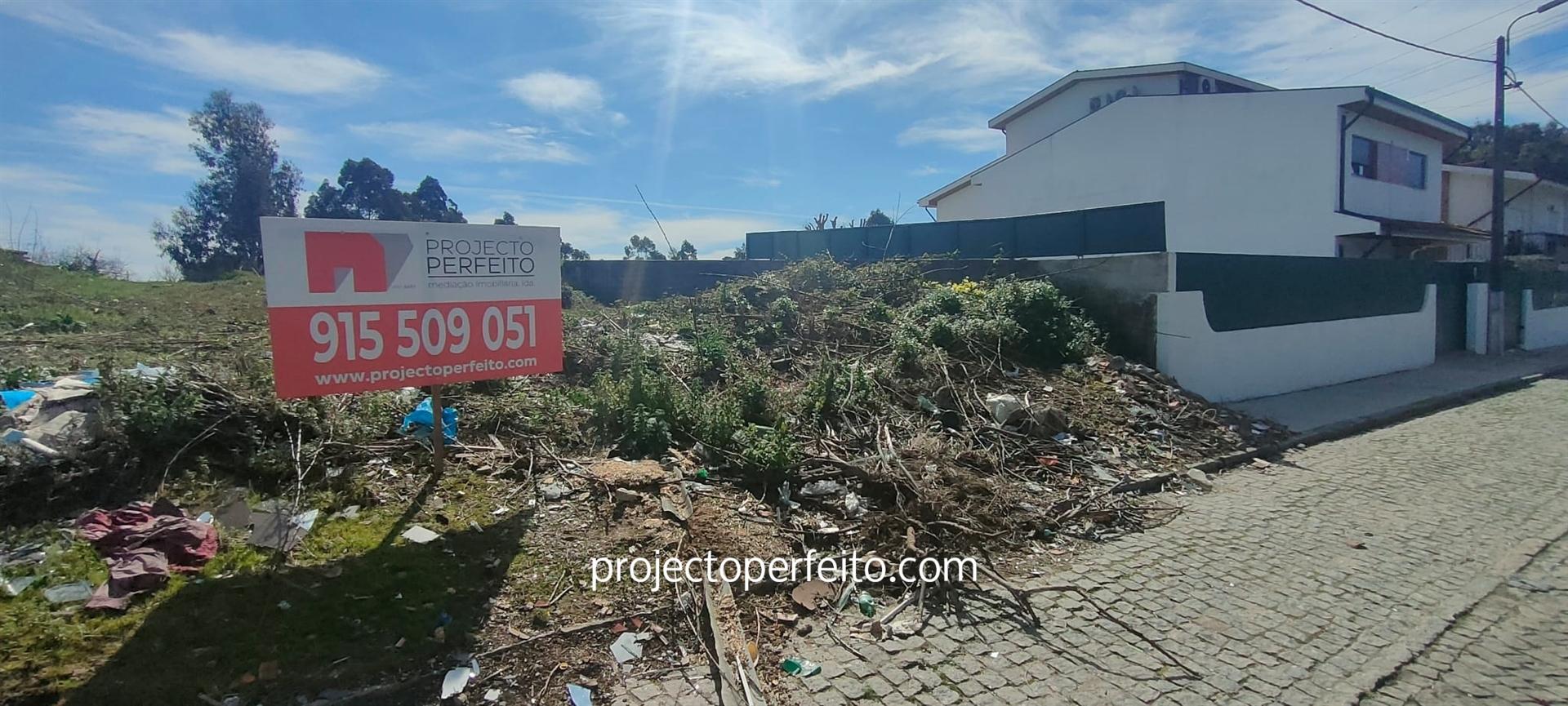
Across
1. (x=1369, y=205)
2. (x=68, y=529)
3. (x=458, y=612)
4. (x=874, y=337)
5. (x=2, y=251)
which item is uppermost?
(x=1369, y=205)

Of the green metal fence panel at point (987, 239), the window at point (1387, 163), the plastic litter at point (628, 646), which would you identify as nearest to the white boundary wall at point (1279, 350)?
the green metal fence panel at point (987, 239)

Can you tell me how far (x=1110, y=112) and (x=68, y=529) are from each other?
76.4 ft

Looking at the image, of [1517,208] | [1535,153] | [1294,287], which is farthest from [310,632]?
[1535,153]

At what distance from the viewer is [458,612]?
359cm

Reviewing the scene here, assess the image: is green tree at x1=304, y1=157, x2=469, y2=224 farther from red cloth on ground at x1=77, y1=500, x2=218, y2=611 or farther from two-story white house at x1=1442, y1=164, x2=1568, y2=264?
two-story white house at x1=1442, y1=164, x2=1568, y2=264

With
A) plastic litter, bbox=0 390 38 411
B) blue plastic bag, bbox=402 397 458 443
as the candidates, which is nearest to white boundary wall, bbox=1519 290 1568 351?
blue plastic bag, bbox=402 397 458 443

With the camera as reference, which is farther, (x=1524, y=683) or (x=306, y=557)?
(x=306, y=557)

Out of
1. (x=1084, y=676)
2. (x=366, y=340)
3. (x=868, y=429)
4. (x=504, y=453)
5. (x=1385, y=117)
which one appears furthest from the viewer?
(x=1385, y=117)

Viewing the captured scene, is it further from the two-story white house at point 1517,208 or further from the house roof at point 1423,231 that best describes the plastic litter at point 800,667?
the two-story white house at point 1517,208

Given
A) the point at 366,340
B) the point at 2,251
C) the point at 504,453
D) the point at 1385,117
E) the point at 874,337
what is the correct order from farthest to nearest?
the point at 1385,117 < the point at 2,251 < the point at 874,337 < the point at 504,453 < the point at 366,340

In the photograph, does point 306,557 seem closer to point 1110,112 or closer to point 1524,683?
point 1524,683

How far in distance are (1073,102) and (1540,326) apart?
46.0ft

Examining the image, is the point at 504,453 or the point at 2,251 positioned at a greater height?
the point at 2,251

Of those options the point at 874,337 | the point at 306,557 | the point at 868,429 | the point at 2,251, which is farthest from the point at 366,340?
the point at 2,251
